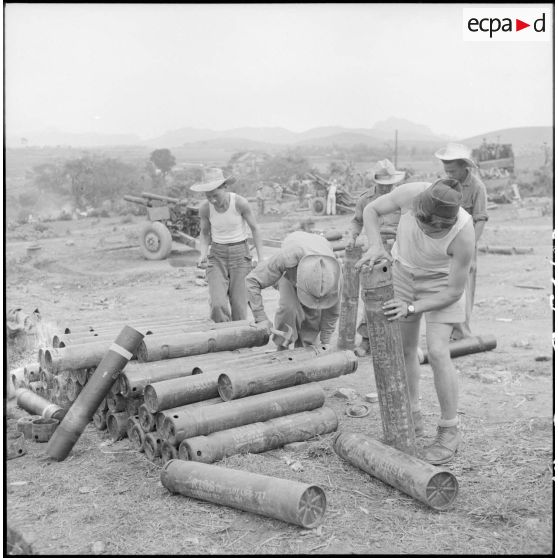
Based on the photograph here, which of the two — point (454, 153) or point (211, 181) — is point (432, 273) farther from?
point (211, 181)

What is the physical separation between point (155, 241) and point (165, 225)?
2.23 ft

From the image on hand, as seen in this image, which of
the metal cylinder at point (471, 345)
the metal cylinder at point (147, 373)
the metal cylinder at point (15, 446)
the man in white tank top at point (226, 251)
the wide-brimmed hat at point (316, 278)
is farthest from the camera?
the metal cylinder at point (471, 345)

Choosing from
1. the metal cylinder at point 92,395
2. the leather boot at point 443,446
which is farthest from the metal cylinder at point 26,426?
the leather boot at point 443,446

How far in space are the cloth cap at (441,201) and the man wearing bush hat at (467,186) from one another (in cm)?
Answer: 156

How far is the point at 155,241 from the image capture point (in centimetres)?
1481

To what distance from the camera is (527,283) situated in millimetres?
10812

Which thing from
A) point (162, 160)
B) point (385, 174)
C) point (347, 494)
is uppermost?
point (162, 160)

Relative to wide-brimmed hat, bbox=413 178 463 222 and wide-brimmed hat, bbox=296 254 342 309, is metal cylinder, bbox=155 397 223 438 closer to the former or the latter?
wide-brimmed hat, bbox=296 254 342 309

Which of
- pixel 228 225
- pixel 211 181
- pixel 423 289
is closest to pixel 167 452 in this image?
pixel 423 289

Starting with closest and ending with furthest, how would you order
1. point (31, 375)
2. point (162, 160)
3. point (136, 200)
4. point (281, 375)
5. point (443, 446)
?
point (443, 446)
point (281, 375)
point (31, 375)
point (136, 200)
point (162, 160)

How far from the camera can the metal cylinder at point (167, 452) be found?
429cm

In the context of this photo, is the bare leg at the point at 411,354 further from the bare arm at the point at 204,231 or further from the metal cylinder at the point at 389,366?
the bare arm at the point at 204,231

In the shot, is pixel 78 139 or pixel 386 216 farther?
pixel 78 139

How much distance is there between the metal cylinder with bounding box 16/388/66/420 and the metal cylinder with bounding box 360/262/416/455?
100 inches
